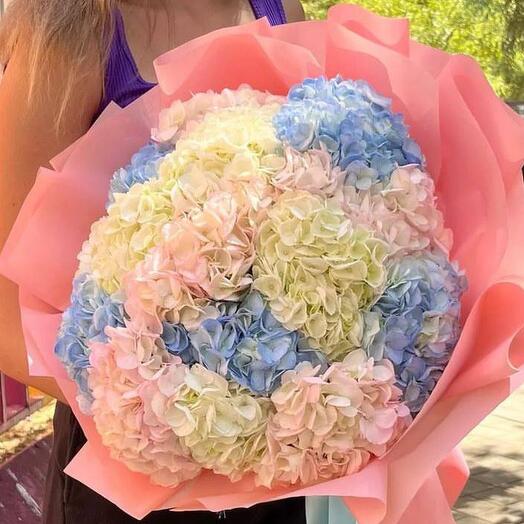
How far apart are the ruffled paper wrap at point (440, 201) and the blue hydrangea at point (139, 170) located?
59 mm

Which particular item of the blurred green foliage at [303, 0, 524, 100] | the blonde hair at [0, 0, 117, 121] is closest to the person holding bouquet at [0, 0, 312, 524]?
the blonde hair at [0, 0, 117, 121]

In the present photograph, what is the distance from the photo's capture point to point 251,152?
110 centimetres

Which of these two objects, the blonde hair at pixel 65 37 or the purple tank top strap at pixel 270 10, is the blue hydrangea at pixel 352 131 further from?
the purple tank top strap at pixel 270 10

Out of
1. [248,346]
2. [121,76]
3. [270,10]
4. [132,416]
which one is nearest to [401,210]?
[248,346]

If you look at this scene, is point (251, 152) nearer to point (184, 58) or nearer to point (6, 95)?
point (184, 58)

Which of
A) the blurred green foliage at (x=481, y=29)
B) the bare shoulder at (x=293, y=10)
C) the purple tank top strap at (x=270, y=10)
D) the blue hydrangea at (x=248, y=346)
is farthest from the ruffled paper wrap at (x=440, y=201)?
the blurred green foliage at (x=481, y=29)

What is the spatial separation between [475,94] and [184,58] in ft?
1.18

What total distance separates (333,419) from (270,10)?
912 millimetres

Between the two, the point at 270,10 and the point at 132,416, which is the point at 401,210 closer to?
the point at 132,416

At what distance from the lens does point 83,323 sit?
112 cm

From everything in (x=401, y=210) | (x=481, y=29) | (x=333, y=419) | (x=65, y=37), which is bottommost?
(x=481, y=29)

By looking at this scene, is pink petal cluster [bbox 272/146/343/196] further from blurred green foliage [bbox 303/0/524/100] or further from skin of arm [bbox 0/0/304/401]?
blurred green foliage [bbox 303/0/524/100]

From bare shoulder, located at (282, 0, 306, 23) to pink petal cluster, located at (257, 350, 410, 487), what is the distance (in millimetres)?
943

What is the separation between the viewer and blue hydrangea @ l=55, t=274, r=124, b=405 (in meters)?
1.09
